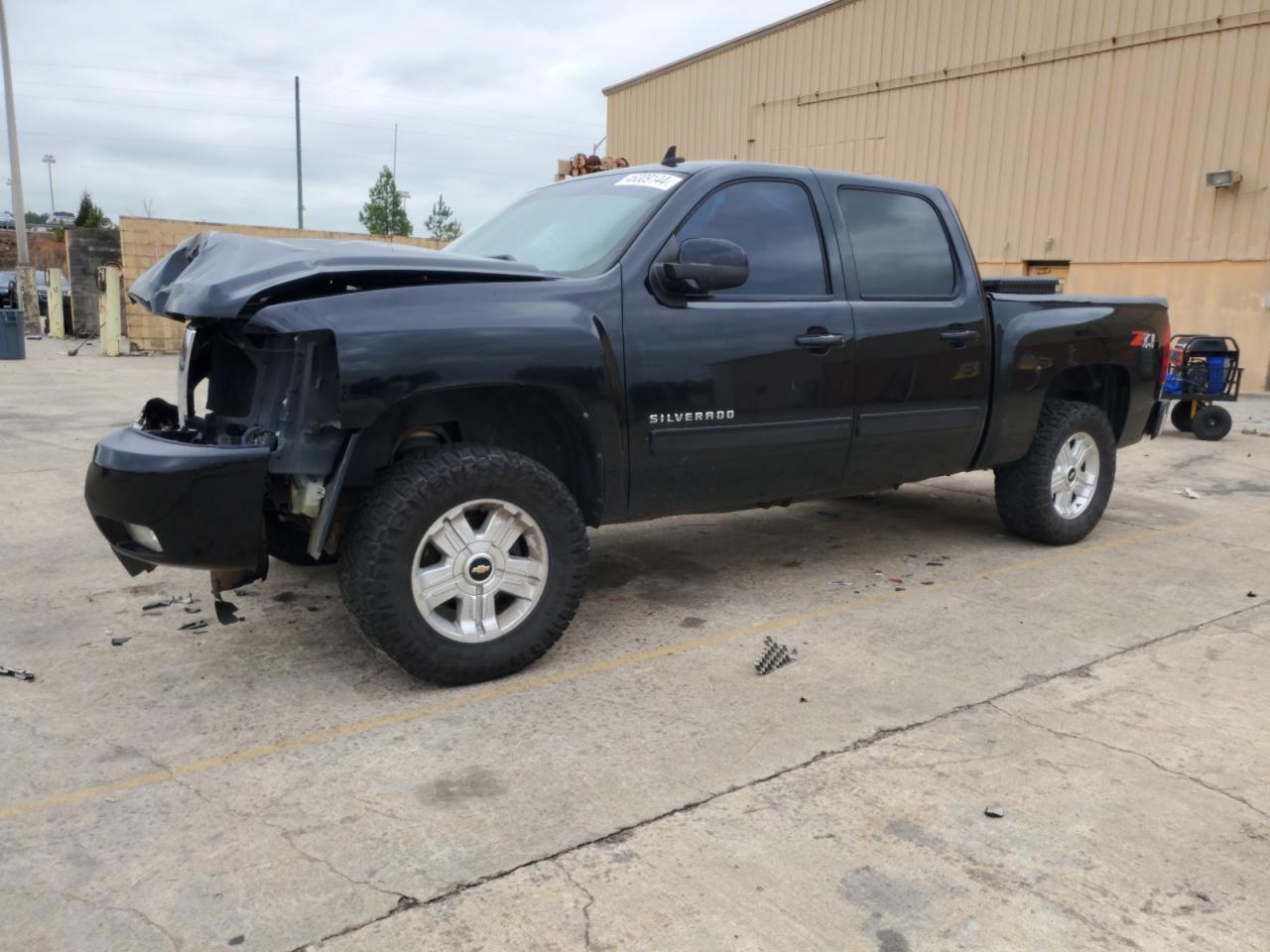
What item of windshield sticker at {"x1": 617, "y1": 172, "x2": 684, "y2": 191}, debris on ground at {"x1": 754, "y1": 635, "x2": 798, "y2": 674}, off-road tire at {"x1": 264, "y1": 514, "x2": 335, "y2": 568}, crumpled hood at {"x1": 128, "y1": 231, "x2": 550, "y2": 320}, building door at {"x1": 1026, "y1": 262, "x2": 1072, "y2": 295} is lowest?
debris on ground at {"x1": 754, "y1": 635, "x2": 798, "y2": 674}

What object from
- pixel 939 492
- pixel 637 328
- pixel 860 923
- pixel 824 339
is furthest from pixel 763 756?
pixel 939 492

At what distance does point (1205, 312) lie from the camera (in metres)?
15.5

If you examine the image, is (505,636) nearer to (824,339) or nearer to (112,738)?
(112,738)

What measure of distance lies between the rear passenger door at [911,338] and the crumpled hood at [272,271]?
1.69m

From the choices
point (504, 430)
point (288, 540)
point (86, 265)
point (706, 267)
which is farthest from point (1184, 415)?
point (86, 265)

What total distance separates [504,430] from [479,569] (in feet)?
2.07

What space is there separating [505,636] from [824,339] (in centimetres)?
188

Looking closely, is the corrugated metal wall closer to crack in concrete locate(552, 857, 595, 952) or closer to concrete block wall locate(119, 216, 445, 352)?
concrete block wall locate(119, 216, 445, 352)

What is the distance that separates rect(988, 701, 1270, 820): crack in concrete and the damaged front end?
7.88ft

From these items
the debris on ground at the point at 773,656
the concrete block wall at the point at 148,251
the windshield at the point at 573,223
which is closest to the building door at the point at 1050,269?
the concrete block wall at the point at 148,251

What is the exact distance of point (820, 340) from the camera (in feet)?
14.2

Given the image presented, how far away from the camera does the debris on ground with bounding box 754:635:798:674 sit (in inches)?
150

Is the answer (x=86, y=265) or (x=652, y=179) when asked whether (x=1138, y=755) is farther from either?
(x=86, y=265)

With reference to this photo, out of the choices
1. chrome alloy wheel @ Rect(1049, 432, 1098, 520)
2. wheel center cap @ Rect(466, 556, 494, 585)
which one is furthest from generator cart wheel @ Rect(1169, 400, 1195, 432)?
wheel center cap @ Rect(466, 556, 494, 585)
